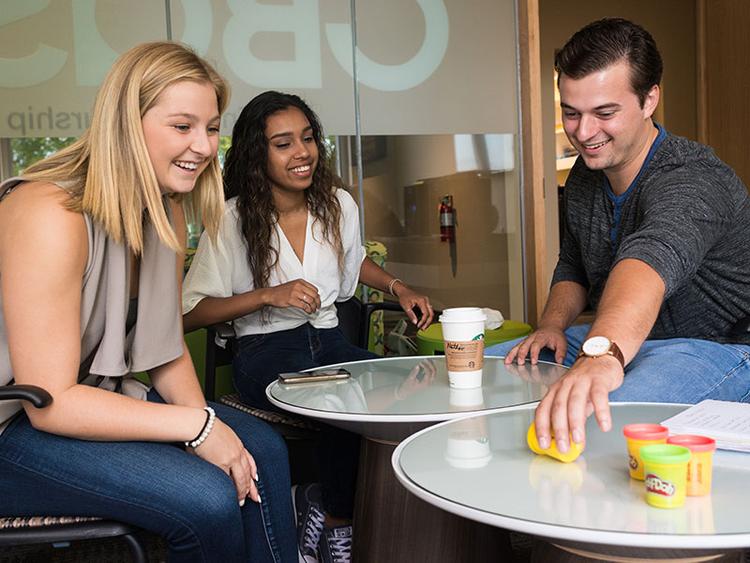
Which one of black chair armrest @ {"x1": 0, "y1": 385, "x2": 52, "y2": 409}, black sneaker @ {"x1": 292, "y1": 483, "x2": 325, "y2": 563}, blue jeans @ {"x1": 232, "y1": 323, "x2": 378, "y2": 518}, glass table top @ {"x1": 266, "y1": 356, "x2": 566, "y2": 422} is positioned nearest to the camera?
black chair armrest @ {"x1": 0, "y1": 385, "x2": 52, "y2": 409}

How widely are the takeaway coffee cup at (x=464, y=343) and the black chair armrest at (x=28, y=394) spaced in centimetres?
75

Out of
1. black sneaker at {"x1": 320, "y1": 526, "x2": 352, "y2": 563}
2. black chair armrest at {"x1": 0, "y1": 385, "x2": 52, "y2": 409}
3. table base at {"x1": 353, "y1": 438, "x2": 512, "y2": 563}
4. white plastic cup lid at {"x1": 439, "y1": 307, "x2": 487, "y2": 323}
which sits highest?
white plastic cup lid at {"x1": 439, "y1": 307, "x2": 487, "y2": 323}

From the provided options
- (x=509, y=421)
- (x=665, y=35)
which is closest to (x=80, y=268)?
(x=509, y=421)

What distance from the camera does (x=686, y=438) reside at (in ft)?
3.44

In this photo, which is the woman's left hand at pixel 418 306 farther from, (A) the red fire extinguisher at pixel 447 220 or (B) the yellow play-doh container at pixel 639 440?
(A) the red fire extinguisher at pixel 447 220

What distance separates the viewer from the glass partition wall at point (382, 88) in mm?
3564

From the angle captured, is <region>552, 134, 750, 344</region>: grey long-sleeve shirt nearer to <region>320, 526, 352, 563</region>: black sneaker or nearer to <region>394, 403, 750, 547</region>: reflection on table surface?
<region>394, 403, 750, 547</region>: reflection on table surface

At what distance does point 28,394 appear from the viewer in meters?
1.32

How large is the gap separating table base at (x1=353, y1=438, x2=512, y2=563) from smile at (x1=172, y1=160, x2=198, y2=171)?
69 cm

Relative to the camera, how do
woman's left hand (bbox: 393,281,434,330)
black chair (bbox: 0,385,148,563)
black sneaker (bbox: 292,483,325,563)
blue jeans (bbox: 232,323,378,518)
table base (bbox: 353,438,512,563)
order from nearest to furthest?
black chair (bbox: 0,385,148,563), table base (bbox: 353,438,512,563), black sneaker (bbox: 292,483,325,563), blue jeans (bbox: 232,323,378,518), woman's left hand (bbox: 393,281,434,330)

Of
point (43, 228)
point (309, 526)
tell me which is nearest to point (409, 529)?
point (309, 526)

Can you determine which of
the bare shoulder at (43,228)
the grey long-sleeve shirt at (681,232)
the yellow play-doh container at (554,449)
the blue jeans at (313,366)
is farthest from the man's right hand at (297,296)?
the yellow play-doh container at (554,449)

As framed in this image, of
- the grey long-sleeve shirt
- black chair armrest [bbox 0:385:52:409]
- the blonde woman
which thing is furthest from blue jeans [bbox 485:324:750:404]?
black chair armrest [bbox 0:385:52:409]

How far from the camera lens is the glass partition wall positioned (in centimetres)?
356
